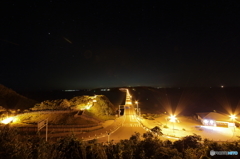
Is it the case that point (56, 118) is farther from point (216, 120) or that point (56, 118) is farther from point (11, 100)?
point (11, 100)

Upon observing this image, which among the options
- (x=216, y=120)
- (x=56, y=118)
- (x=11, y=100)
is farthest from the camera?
(x=11, y=100)

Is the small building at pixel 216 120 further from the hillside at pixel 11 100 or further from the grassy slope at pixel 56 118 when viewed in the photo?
the hillside at pixel 11 100

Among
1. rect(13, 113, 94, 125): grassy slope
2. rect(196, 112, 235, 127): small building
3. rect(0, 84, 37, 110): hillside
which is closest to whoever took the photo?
rect(13, 113, 94, 125): grassy slope

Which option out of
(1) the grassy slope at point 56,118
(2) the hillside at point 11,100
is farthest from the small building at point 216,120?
(2) the hillside at point 11,100

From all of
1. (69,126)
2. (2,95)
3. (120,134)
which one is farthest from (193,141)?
(2,95)

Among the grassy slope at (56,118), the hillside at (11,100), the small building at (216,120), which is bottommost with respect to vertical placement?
the small building at (216,120)

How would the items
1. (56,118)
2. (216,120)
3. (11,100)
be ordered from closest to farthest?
(56,118) < (216,120) < (11,100)

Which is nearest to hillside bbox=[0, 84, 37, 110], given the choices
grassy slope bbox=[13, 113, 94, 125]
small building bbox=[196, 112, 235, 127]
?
grassy slope bbox=[13, 113, 94, 125]

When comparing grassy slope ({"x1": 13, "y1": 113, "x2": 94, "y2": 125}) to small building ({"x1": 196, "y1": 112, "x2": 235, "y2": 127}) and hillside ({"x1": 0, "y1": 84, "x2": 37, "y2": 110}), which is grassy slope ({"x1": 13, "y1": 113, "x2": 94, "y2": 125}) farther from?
hillside ({"x1": 0, "y1": 84, "x2": 37, "y2": 110})

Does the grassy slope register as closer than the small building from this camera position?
Yes

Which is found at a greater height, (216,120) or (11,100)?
(11,100)

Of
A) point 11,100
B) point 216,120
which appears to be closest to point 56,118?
point 216,120

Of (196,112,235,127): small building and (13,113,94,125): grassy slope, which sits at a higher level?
(13,113,94,125): grassy slope

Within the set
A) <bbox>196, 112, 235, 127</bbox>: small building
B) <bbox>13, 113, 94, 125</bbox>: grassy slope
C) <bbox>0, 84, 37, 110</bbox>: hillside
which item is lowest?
<bbox>196, 112, 235, 127</bbox>: small building
